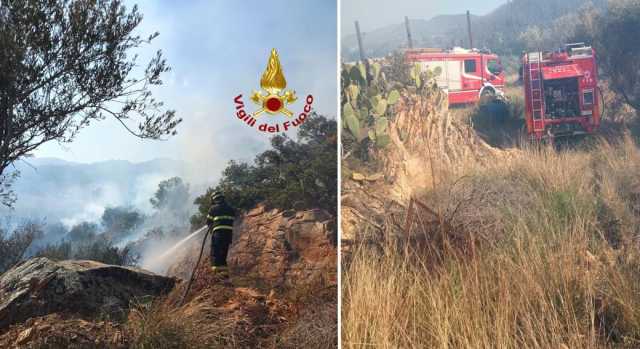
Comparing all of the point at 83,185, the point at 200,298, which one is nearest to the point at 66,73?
the point at 83,185

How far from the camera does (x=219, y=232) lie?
5.94 metres

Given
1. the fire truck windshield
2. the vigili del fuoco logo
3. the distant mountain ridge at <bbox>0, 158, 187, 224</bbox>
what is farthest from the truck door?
the distant mountain ridge at <bbox>0, 158, 187, 224</bbox>

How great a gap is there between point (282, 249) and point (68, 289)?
2.16 meters

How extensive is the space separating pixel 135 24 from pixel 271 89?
5.00ft

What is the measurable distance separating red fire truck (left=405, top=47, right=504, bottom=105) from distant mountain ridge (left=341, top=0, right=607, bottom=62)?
10 cm

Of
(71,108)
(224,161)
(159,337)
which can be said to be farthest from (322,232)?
(71,108)

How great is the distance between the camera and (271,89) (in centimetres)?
614

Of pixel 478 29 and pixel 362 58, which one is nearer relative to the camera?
pixel 478 29

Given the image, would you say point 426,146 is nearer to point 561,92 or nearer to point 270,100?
point 561,92

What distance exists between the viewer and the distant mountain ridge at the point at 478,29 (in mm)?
5593

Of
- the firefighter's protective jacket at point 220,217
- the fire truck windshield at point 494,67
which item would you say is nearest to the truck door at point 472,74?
the fire truck windshield at point 494,67

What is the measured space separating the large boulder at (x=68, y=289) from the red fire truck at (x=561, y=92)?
412 cm

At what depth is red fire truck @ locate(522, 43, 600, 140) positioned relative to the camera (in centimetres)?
541

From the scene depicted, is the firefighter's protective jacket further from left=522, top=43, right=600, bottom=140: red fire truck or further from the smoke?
left=522, top=43, right=600, bottom=140: red fire truck
